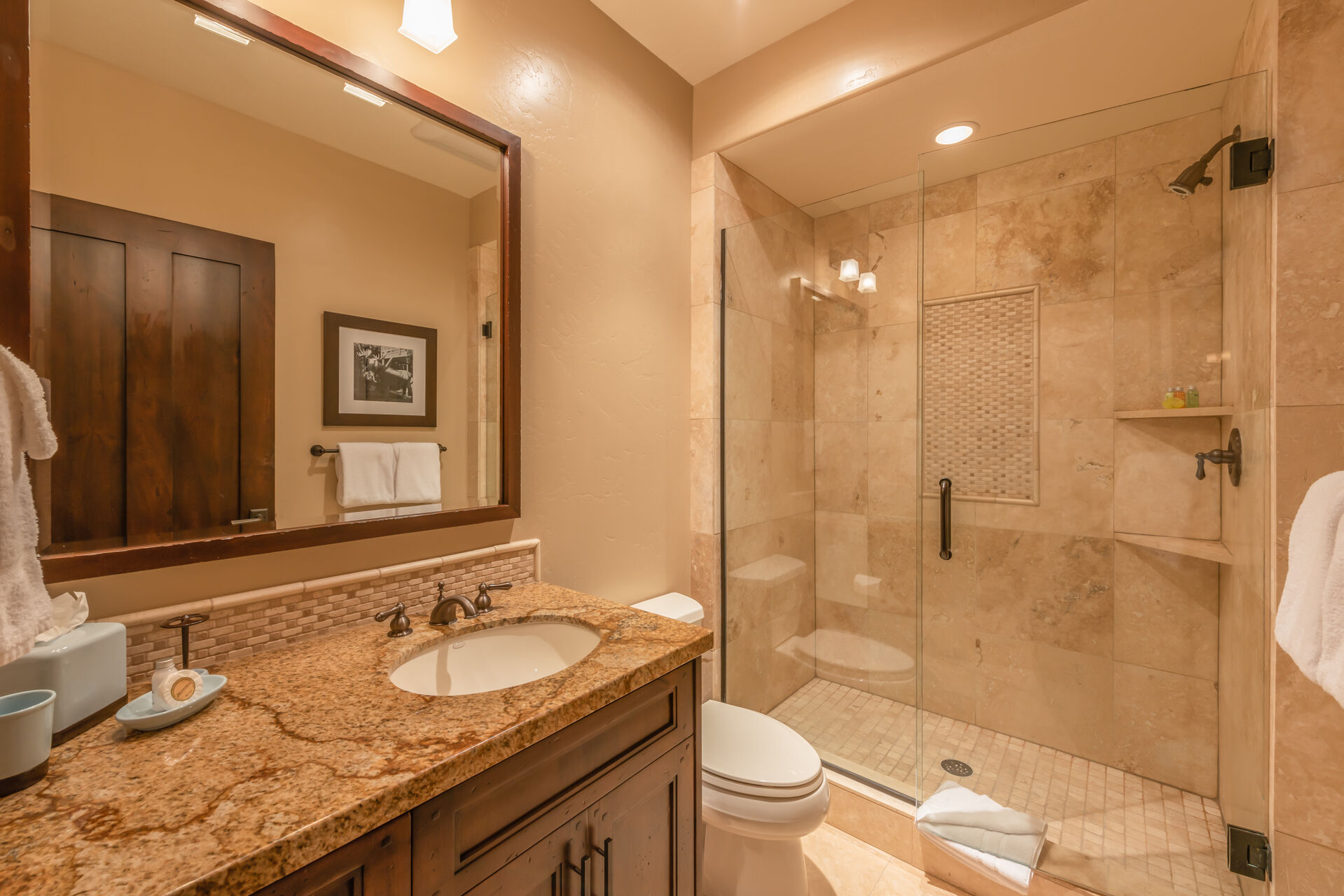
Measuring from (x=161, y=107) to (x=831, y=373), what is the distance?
1987 mm

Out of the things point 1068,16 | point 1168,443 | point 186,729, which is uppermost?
point 1068,16

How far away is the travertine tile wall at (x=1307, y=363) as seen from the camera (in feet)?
3.57

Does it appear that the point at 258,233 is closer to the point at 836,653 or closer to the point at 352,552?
the point at 352,552

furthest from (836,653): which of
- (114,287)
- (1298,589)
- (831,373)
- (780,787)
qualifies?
(114,287)

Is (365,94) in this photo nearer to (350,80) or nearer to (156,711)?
(350,80)

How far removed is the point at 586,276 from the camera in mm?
1713

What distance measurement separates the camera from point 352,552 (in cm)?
120

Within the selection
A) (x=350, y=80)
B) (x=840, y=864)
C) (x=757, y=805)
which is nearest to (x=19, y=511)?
(x=350, y=80)

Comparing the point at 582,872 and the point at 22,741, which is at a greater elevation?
the point at 22,741

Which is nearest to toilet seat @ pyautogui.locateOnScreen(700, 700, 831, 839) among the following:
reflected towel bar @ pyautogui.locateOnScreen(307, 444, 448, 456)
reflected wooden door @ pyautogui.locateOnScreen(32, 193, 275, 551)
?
reflected towel bar @ pyautogui.locateOnScreen(307, 444, 448, 456)

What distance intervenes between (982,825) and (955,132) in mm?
2257

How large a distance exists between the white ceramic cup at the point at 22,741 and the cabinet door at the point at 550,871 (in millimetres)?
529

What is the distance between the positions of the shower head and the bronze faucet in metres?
2.06

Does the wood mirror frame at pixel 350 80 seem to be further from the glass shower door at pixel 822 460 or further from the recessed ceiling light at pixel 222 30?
the glass shower door at pixel 822 460
